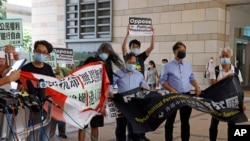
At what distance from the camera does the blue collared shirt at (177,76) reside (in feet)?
19.2

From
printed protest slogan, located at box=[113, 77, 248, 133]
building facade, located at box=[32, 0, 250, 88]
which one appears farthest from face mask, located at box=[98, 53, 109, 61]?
building facade, located at box=[32, 0, 250, 88]

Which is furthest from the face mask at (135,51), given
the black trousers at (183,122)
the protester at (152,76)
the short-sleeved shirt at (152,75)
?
the short-sleeved shirt at (152,75)

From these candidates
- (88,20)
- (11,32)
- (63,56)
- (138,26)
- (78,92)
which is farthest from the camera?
(88,20)

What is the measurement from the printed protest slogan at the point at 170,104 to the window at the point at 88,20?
513 inches

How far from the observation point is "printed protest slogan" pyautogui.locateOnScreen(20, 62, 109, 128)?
14.1 ft

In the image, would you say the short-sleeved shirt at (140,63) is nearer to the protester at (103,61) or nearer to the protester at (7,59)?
the protester at (103,61)

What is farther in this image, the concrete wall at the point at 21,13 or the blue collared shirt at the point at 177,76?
the concrete wall at the point at 21,13

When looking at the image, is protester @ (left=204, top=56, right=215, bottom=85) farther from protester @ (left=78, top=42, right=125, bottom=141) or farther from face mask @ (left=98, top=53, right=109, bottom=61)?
face mask @ (left=98, top=53, right=109, bottom=61)

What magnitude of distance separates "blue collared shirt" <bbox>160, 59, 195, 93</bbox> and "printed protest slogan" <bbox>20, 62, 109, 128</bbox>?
111 cm

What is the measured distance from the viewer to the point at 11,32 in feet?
21.6

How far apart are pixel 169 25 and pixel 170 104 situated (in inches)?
A: 468

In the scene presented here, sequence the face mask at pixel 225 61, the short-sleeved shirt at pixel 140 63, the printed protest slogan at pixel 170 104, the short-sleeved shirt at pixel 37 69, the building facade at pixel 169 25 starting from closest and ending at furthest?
the short-sleeved shirt at pixel 37 69 < the printed protest slogan at pixel 170 104 < the face mask at pixel 225 61 < the short-sleeved shirt at pixel 140 63 < the building facade at pixel 169 25

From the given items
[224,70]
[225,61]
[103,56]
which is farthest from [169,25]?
[103,56]

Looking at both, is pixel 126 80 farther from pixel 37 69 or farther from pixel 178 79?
pixel 37 69
